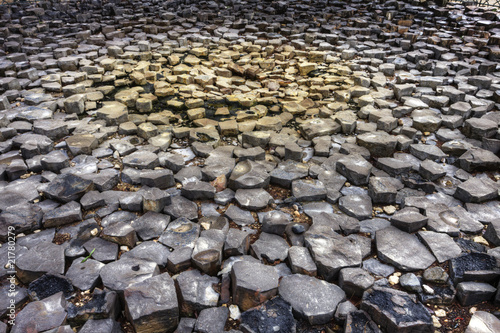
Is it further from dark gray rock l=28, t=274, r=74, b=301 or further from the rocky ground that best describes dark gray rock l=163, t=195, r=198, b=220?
dark gray rock l=28, t=274, r=74, b=301

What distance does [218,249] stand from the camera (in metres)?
2.26

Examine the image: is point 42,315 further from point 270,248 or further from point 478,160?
point 478,160

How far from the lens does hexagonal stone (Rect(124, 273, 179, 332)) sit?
5.97 feet

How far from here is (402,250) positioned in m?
2.36

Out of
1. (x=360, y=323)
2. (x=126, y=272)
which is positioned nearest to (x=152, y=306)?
(x=126, y=272)

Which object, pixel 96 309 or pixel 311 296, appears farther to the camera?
pixel 311 296

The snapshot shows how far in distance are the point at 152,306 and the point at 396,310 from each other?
4.49 ft

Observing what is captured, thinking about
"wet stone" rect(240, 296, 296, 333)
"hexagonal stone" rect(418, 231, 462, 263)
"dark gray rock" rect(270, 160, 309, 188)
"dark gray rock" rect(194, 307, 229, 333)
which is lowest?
"dark gray rock" rect(194, 307, 229, 333)

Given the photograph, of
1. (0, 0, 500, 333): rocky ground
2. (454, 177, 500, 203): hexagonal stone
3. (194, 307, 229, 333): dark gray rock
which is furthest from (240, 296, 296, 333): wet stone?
(454, 177, 500, 203): hexagonal stone

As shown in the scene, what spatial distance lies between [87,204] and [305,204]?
182 centimetres

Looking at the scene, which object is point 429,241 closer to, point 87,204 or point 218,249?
point 218,249

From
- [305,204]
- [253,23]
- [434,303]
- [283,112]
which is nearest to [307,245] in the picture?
[305,204]

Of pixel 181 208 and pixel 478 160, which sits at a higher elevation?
pixel 478 160

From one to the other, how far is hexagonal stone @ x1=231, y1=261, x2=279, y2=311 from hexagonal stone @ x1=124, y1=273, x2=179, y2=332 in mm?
364
